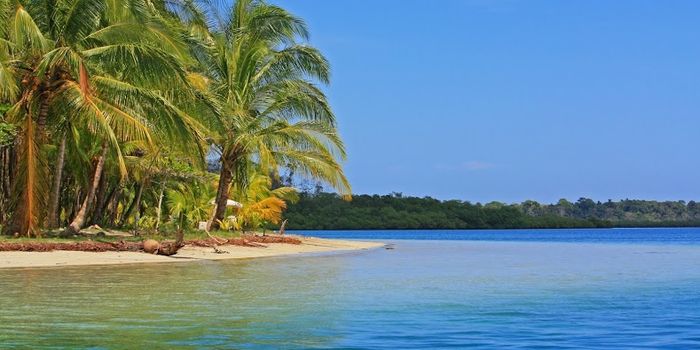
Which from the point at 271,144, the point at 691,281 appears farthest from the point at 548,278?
the point at 271,144

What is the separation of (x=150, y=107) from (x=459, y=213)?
8479 cm

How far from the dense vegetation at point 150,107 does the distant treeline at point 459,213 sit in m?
49.7

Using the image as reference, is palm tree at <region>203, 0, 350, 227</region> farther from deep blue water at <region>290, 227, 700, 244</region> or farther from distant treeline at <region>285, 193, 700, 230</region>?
distant treeline at <region>285, 193, 700, 230</region>

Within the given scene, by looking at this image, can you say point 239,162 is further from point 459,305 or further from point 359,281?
point 459,305

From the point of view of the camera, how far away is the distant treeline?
86938 millimetres

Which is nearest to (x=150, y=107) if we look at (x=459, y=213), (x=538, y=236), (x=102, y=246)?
(x=102, y=246)

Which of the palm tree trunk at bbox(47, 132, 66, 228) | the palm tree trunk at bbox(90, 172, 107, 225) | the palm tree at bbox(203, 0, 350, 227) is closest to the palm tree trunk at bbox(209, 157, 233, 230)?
the palm tree at bbox(203, 0, 350, 227)

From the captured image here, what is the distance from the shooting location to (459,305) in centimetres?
1085

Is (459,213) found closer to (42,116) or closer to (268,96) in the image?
(268,96)

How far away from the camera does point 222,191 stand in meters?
29.0

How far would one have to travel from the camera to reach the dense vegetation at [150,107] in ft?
62.2

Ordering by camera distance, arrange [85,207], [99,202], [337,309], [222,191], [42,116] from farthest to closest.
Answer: [222,191]
[99,202]
[85,207]
[42,116]
[337,309]

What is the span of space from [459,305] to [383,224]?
3246 inches

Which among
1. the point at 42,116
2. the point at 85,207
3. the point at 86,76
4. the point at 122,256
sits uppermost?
the point at 86,76
